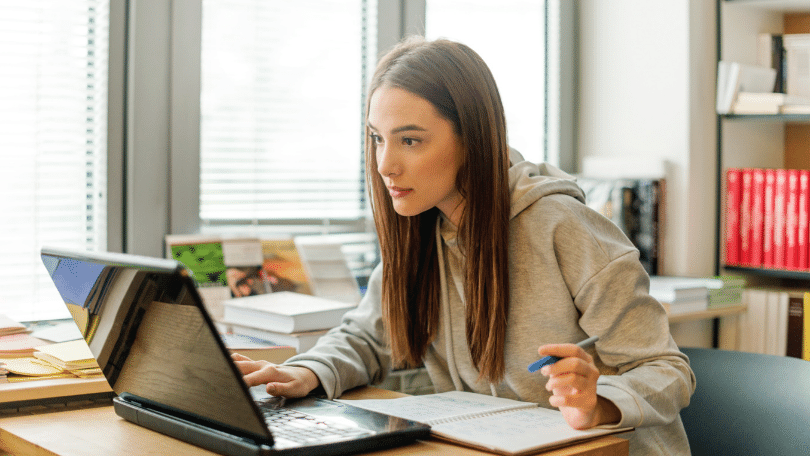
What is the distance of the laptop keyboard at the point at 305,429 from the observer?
90cm

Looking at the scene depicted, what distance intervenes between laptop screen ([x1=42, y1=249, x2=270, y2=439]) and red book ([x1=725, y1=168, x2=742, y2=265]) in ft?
6.63

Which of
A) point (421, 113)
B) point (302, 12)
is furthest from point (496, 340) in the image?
point (302, 12)

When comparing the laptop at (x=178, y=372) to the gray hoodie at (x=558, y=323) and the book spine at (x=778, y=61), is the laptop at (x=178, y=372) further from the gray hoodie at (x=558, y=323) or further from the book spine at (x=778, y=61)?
the book spine at (x=778, y=61)

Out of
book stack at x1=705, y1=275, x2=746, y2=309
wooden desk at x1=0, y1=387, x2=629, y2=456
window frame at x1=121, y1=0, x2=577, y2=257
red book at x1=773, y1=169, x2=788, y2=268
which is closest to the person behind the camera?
wooden desk at x1=0, y1=387, x2=629, y2=456

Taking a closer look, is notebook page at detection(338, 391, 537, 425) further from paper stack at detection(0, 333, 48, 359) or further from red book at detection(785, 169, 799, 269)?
red book at detection(785, 169, 799, 269)

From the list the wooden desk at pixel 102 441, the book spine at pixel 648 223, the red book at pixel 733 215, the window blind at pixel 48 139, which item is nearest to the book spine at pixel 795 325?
the red book at pixel 733 215

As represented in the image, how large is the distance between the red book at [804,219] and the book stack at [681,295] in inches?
12.5

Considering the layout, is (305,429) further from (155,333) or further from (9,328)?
(9,328)

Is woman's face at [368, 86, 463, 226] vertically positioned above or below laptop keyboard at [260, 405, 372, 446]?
above

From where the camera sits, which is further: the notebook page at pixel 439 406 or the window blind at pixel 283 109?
the window blind at pixel 283 109

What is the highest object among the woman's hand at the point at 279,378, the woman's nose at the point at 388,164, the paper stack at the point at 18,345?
the woman's nose at the point at 388,164

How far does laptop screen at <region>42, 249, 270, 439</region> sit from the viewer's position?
0.81 m

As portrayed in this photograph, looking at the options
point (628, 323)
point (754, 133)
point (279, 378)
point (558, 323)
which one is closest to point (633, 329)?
point (628, 323)

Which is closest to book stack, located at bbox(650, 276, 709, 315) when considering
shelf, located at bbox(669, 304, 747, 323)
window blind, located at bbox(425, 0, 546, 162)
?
shelf, located at bbox(669, 304, 747, 323)
